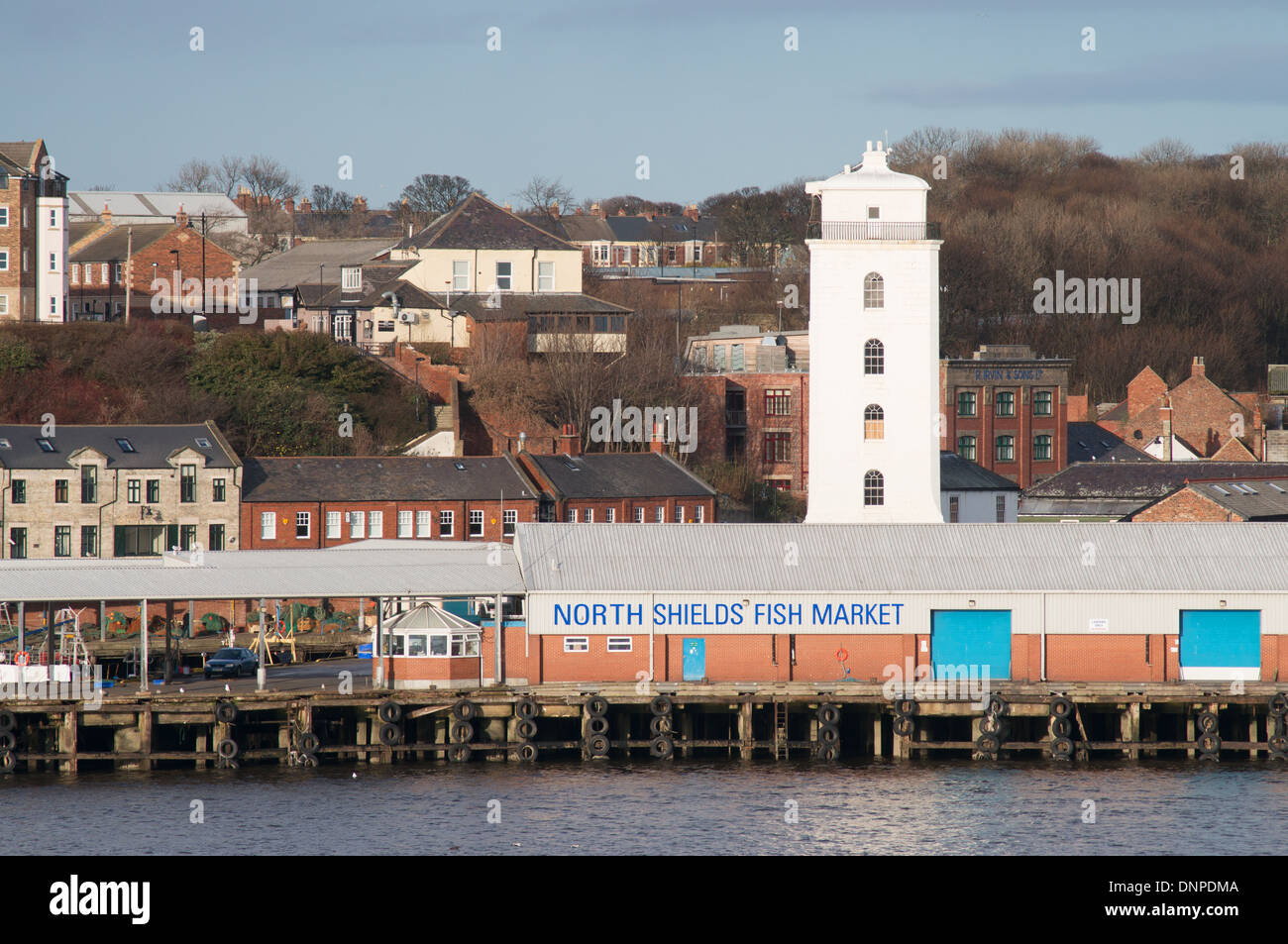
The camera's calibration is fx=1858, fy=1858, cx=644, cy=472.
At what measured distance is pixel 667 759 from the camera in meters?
49.3

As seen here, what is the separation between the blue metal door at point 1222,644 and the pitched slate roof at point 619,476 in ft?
102

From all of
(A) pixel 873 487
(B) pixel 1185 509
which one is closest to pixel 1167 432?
(B) pixel 1185 509

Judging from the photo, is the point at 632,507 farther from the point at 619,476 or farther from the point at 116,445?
the point at 116,445

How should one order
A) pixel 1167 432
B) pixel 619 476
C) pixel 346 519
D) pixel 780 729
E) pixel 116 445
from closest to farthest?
pixel 780 729, pixel 116 445, pixel 346 519, pixel 619 476, pixel 1167 432

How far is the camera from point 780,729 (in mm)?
49875

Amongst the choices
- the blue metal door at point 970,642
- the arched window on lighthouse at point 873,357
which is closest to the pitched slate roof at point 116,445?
the arched window on lighthouse at point 873,357

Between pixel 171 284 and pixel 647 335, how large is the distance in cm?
2701

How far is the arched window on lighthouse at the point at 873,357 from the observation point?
61.4 m

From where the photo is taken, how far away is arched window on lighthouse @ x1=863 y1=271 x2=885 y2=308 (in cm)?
6128

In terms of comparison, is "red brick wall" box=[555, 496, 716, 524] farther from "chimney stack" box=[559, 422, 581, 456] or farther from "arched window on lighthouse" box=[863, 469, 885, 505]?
"arched window on lighthouse" box=[863, 469, 885, 505]

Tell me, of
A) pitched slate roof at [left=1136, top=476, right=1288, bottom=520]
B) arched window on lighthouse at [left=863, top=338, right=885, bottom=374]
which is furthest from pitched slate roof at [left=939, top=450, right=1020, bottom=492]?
arched window on lighthouse at [left=863, top=338, right=885, bottom=374]

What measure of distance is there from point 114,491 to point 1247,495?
4307 centimetres

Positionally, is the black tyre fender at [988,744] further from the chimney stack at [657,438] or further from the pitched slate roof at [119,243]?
the pitched slate roof at [119,243]

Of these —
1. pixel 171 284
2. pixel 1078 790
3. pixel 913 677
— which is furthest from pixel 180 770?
pixel 171 284
